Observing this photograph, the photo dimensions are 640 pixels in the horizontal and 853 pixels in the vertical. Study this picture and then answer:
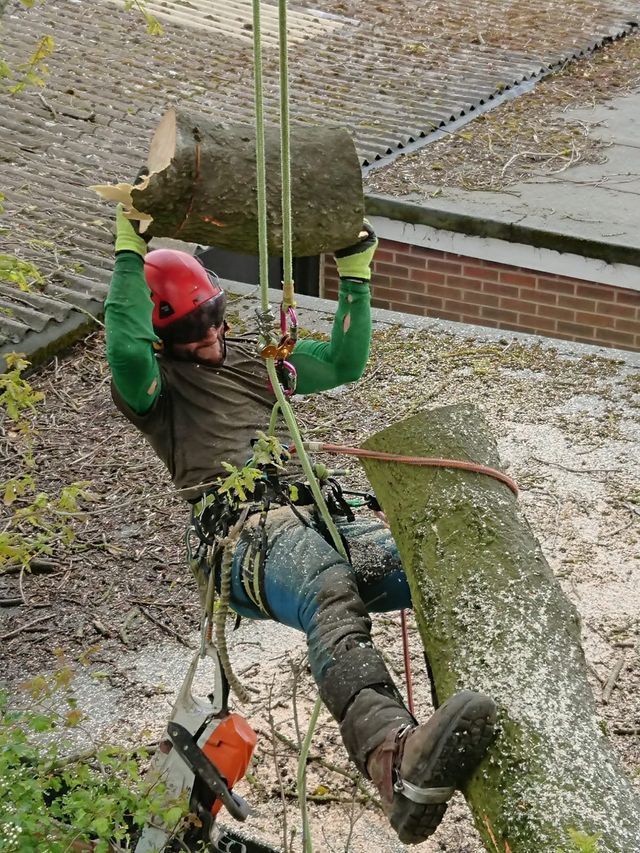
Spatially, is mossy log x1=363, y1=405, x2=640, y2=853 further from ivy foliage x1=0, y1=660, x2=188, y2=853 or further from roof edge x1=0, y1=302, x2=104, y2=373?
roof edge x1=0, y1=302, x2=104, y2=373

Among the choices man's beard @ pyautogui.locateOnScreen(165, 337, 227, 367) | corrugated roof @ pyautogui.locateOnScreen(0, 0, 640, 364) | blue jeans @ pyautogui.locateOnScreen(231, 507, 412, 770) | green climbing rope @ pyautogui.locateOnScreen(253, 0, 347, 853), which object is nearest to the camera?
green climbing rope @ pyautogui.locateOnScreen(253, 0, 347, 853)

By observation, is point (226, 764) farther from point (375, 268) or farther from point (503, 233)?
point (375, 268)

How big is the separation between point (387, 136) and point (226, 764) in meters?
6.91

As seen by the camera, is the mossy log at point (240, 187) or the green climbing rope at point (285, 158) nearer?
the green climbing rope at point (285, 158)

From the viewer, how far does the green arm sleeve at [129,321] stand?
141 inches

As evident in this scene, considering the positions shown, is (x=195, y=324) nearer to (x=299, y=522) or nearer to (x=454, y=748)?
(x=299, y=522)

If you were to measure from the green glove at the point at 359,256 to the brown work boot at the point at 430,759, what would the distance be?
63.4 inches

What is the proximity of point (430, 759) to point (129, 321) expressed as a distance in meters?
1.56

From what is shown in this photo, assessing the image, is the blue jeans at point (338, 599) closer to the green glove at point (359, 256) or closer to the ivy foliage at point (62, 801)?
the ivy foliage at point (62, 801)

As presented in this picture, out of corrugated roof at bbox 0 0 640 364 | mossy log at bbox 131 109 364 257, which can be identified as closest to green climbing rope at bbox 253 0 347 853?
mossy log at bbox 131 109 364 257

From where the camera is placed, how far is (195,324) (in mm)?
3893

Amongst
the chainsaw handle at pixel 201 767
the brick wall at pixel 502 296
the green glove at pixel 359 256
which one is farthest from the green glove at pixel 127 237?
the brick wall at pixel 502 296

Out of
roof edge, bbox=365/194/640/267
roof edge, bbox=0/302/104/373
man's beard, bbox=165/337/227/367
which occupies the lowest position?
roof edge, bbox=365/194/640/267

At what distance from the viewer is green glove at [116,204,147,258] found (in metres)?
3.55
